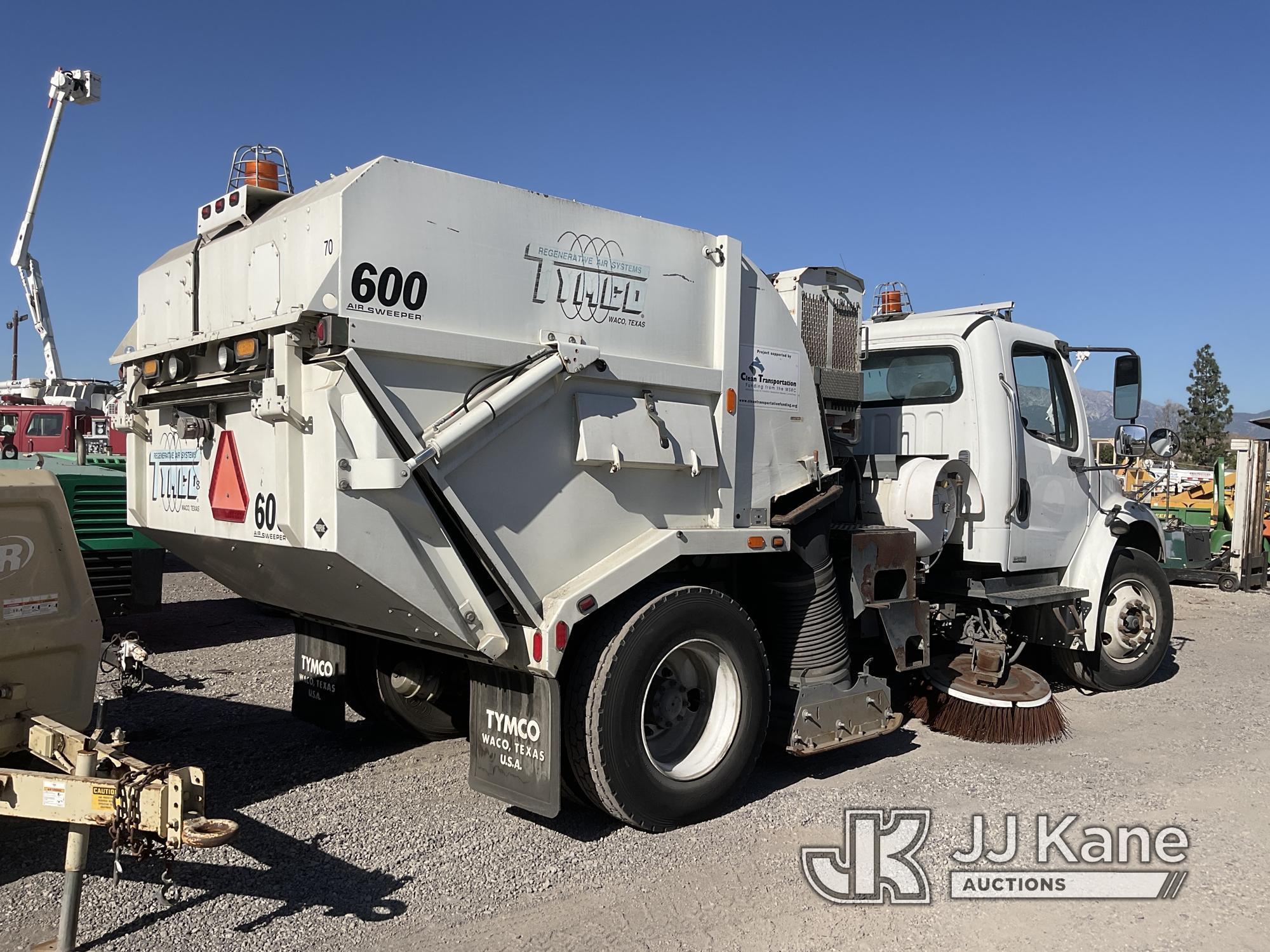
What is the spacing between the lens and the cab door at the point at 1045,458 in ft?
21.4

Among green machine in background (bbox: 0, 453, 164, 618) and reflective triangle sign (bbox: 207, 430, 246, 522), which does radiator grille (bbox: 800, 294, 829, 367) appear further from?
green machine in background (bbox: 0, 453, 164, 618)

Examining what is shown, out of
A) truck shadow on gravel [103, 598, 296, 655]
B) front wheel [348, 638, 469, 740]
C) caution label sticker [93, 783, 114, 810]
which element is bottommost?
truck shadow on gravel [103, 598, 296, 655]

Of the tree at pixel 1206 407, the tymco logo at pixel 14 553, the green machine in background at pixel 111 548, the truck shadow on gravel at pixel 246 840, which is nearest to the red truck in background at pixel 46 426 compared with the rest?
the green machine in background at pixel 111 548

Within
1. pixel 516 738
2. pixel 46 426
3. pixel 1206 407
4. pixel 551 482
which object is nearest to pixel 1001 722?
pixel 516 738

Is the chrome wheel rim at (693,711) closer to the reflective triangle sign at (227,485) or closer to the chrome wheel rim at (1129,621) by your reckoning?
the reflective triangle sign at (227,485)

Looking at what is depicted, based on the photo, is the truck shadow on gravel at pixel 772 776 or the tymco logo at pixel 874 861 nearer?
the tymco logo at pixel 874 861

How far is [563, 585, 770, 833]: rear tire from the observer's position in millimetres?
4148

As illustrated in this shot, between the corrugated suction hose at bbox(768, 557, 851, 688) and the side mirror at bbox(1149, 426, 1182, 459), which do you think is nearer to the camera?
the corrugated suction hose at bbox(768, 557, 851, 688)

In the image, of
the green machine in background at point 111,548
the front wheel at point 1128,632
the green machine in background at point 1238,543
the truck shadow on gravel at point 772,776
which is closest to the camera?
the truck shadow on gravel at point 772,776

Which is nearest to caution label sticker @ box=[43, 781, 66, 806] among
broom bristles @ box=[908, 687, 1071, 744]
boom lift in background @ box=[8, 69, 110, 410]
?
broom bristles @ box=[908, 687, 1071, 744]

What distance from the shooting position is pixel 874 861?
4.21 meters

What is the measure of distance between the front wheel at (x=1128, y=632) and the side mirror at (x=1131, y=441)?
807 mm

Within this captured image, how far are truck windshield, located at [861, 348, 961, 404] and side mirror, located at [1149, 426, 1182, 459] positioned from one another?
67.2 inches

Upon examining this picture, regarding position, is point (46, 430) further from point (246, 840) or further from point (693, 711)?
point (693, 711)
